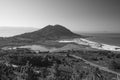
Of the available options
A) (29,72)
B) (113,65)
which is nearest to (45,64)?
(29,72)

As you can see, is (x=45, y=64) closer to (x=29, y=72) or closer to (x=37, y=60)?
(x=37, y=60)

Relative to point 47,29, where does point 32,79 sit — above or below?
below

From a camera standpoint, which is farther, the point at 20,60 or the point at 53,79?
the point at 20,60

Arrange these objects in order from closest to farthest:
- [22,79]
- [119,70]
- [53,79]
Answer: [53,79]
[22,79]
[119,70]

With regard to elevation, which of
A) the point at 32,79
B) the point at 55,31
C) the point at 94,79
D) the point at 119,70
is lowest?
the point at 119,70

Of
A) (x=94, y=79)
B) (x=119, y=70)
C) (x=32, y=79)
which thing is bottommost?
(x=119, y=70)

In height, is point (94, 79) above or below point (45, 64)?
above

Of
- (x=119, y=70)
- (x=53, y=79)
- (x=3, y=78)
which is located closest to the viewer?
(x=53, y=79)

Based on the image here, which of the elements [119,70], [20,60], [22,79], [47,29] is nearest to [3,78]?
[22,79]

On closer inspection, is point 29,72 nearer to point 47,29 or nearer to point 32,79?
point 32,79
